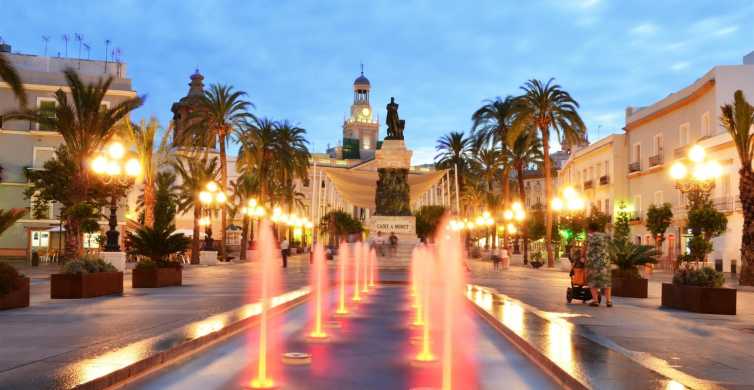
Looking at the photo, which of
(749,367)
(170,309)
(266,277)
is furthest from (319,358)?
(170,309)

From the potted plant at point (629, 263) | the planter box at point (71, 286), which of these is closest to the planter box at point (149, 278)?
the planter box at point (71, 286)

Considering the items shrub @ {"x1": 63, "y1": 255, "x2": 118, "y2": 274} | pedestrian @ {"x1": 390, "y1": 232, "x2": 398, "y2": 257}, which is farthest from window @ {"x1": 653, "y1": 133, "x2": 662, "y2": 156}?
shrub @ {"x1": 63, "y1": 255, "x2": 118, "y2": 274}

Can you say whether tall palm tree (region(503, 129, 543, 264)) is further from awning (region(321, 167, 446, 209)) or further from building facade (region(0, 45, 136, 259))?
building facade (region(0, 45, 136, 259))

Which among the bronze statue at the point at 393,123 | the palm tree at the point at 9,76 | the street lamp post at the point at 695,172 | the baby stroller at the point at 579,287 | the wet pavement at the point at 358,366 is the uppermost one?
the bronze statue at the point at 393,123

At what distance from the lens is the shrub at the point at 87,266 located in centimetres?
1675

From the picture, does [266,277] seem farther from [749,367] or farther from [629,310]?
[629,310]

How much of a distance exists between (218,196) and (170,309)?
91.1ft

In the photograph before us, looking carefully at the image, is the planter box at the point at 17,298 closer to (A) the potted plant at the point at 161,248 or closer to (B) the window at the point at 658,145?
(A) the potted plant at the point at 161,248

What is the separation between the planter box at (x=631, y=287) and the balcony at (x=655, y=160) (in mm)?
32813

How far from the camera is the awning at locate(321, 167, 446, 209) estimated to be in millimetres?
Answer: 53562

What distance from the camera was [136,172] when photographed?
2458 centimetres

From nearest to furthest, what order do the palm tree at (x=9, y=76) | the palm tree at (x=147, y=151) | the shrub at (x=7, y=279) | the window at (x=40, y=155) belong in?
1. the shrub at (x=7, y=279)
2. the palm tree at (x=9, y=76)
3. the palm tree at (x=147, y=151)
4. the window at (x=40, y=155)

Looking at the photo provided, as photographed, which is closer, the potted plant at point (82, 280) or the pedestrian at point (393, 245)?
the potted plant at point (82, 280)

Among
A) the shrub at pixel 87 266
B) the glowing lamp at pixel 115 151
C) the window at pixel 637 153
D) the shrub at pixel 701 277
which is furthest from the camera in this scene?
the window at pixel 637 153
